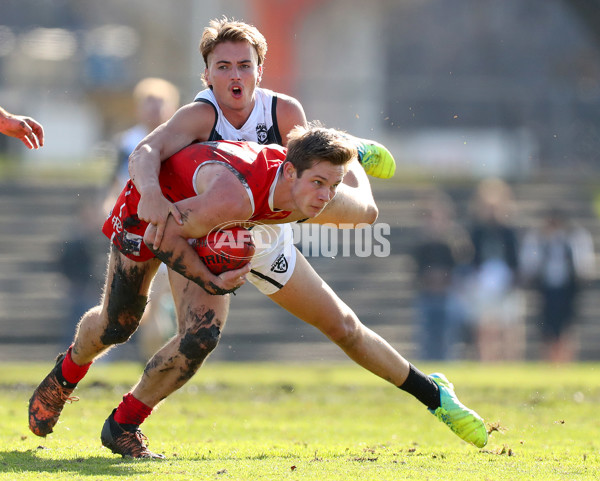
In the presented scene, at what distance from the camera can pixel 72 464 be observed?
5.66 m

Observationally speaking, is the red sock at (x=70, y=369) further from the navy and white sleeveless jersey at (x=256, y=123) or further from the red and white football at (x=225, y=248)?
the navy and white sleeveless jersey at (x=256, y=123)

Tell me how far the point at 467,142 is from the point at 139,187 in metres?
16.7

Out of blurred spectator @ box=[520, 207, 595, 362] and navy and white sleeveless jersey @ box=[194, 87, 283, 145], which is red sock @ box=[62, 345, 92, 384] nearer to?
navy and white sleeveless jersey @ box=[194, 87, 283, 145]

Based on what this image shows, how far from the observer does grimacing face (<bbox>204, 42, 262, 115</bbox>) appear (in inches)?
237

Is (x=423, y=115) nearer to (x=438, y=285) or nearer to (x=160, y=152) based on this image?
(x=438, y=285)

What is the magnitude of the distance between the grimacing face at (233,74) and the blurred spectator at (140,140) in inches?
91.9

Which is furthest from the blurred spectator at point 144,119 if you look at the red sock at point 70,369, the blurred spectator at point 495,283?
the blurred spectator at point 495,283

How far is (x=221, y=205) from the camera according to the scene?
5.35 m

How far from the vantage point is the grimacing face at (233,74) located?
603 centimetres

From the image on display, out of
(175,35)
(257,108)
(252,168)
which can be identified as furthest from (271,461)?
(175,35)

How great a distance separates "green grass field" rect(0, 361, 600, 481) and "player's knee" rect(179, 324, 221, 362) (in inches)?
23.2

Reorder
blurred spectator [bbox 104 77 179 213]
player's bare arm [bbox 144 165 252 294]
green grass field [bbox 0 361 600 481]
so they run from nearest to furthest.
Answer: player's bare arm [bbox 144 165 252 294]
green grass field [bbox 0 361 600 481]
blurred spectator [bbox 104 77 179 213]

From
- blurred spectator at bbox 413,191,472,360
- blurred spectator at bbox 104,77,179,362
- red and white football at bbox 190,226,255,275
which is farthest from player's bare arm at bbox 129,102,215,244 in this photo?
blurred spectator at bbox 413,191,472,360

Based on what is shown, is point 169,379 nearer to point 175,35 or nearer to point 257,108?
point 257,108
